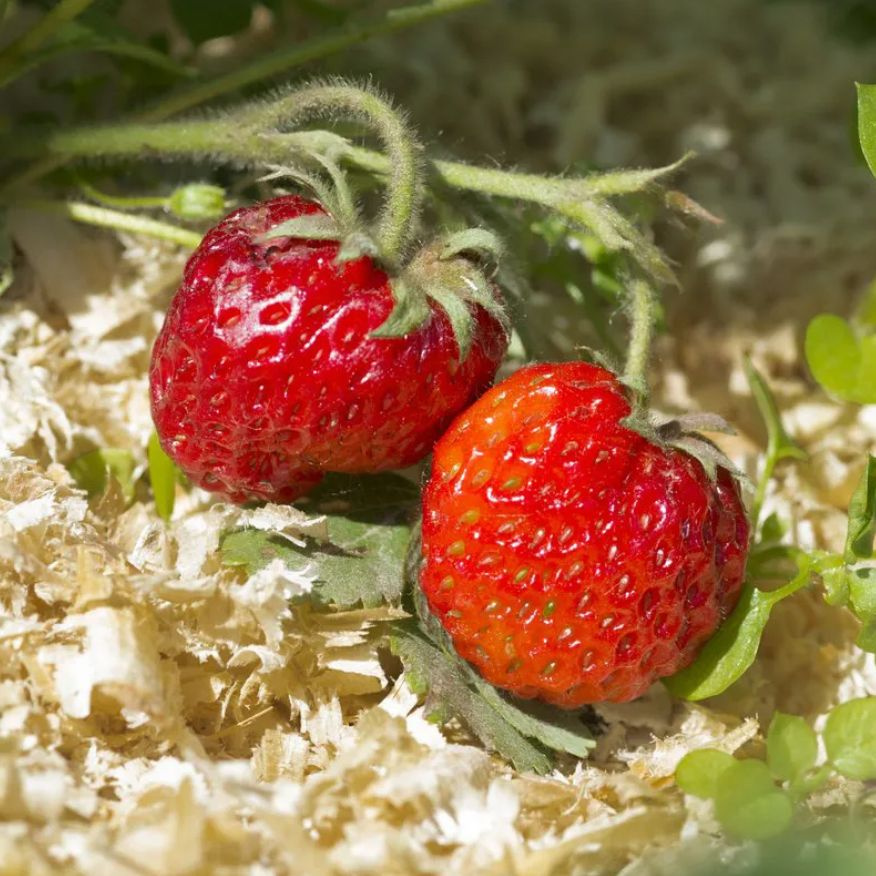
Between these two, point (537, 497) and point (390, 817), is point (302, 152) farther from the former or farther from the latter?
point (390, 817)

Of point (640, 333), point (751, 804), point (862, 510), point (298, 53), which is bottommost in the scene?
point (751, 804)

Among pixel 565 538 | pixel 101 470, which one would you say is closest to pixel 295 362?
pixel 565 538

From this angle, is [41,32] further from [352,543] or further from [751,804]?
[751,804]

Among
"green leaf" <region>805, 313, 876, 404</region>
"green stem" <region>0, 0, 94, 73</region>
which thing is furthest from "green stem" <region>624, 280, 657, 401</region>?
"green stem" <region>0, 0, 94, 73</region>

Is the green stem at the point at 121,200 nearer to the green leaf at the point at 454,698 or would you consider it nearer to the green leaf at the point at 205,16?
the green leaf at the point at 205,16

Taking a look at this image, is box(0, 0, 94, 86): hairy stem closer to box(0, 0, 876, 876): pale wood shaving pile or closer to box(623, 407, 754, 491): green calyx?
box(0, 0, 876, 876): pale wood shaving pile

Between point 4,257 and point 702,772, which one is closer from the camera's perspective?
point 702,772
